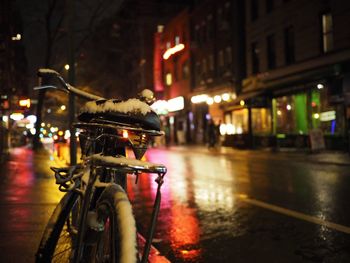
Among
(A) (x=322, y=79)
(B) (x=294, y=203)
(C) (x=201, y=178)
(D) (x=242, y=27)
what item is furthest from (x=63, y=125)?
(D) (x=242, y=27)

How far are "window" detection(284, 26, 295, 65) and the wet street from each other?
1577cm

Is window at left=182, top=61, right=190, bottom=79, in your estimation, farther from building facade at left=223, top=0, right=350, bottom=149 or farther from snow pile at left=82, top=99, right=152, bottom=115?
snow pile at left=82, top=99, right=152, bottom=115

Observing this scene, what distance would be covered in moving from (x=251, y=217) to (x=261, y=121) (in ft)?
78.1

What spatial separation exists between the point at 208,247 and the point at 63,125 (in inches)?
110

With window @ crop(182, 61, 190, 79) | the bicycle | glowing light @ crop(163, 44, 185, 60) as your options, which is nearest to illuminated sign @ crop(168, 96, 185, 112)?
window @ crop(182, 61, 190, 79)

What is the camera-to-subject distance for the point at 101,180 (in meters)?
3.48

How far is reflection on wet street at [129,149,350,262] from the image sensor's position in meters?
6.02

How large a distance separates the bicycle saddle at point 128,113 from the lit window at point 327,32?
2352 cm

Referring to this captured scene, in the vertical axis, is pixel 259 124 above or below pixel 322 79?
below

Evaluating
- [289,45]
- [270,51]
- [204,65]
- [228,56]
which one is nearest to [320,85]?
[289,45]

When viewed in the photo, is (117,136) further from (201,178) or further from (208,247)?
(201,178)

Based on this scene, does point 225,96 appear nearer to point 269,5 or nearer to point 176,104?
point 269,5

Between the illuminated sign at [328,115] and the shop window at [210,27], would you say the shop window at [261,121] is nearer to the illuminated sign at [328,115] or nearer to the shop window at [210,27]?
the illuminated sign at [328,115]

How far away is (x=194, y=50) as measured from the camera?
44.1m
